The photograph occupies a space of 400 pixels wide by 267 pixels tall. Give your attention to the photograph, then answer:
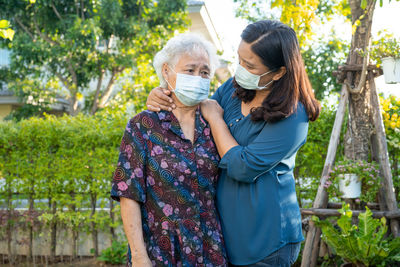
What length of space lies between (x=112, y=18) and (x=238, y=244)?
30.6ft

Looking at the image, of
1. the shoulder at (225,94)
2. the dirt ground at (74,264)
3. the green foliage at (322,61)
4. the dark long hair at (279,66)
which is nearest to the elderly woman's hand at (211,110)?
the shoulder at (225,94)

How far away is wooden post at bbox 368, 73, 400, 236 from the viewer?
4824 mm

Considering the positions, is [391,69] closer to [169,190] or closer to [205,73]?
[205,73]

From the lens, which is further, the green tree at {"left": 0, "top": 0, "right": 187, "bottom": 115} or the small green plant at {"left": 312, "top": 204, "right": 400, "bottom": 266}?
the green tree at {"left": 0, "top": 0, "right": 187, "bottom": 115}

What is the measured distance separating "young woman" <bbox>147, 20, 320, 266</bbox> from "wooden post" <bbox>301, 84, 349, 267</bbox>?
2.76m

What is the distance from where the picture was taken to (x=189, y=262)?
82.0 inches

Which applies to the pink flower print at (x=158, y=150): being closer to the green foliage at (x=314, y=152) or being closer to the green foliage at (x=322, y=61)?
the green foliage at (x=314, y=152)

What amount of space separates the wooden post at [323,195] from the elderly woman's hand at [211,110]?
285 cm

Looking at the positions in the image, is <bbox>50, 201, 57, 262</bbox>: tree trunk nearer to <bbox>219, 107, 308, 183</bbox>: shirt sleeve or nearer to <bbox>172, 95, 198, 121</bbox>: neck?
<bbox>172, 95, 198, 121</bbox>: neck

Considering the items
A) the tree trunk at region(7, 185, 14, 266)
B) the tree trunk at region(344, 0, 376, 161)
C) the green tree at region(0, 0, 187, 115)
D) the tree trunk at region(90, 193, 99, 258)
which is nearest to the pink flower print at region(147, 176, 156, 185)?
the tree trunk at region(344, 0, 376, 161)

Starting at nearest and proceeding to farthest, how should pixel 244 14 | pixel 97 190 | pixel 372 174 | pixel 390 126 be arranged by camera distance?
pixel 372 174
pixel 390 126
pixel 97 190
pixel 244 14

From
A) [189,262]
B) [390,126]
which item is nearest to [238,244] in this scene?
[189,262]

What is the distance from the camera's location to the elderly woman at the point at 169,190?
207cm

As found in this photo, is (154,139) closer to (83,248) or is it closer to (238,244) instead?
(238,244)
